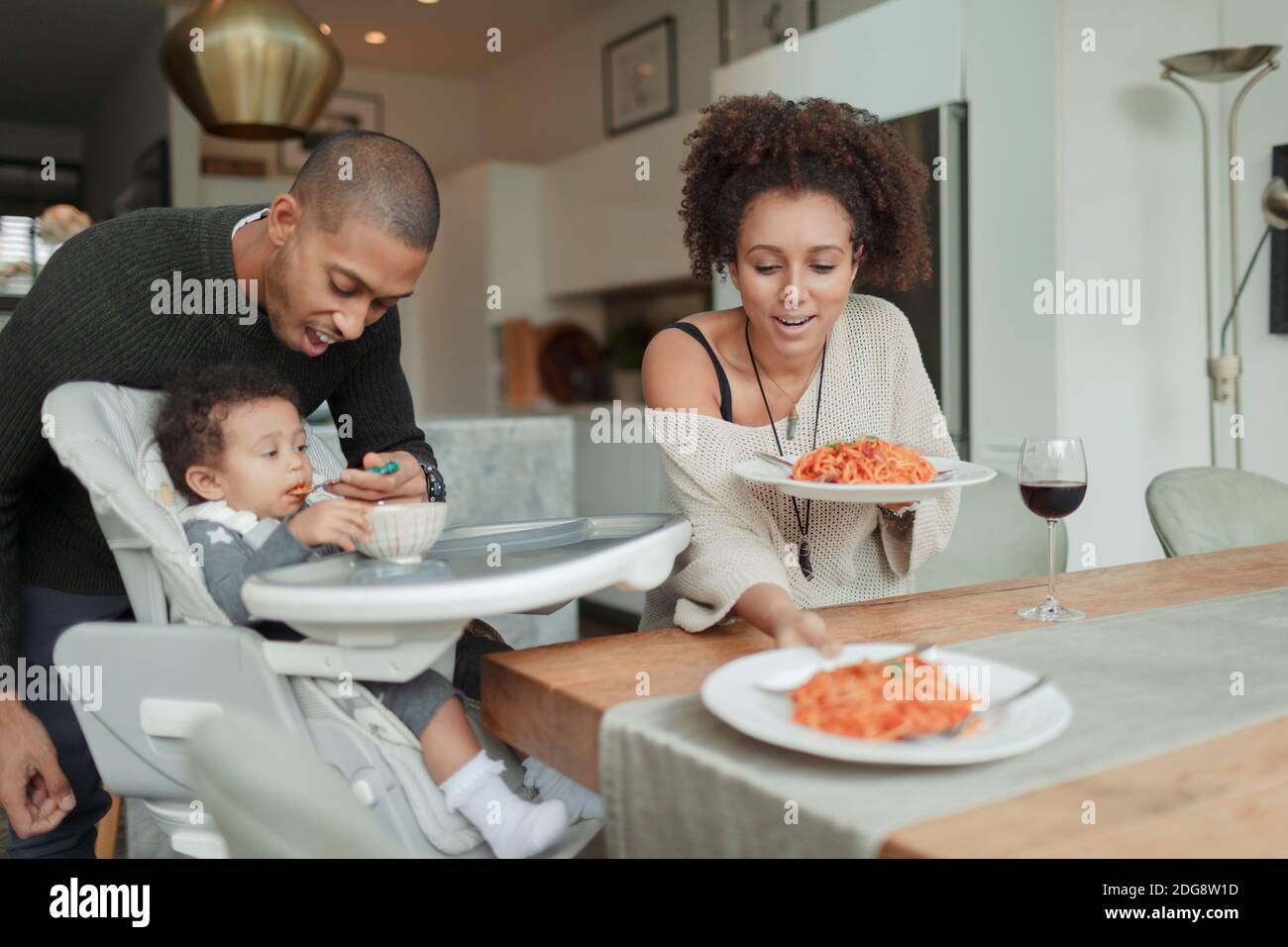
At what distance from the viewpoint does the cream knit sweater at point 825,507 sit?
1252 millimetres

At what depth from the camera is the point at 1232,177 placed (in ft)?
10.6

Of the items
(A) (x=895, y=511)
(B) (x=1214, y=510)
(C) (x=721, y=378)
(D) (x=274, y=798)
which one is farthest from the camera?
(B) (x=1214, y=510)

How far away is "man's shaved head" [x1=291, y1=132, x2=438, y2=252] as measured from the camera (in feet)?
4.32

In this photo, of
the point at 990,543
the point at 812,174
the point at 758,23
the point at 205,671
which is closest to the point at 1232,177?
the point at 990,543

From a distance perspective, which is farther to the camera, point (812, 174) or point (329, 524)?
point (812, 174)

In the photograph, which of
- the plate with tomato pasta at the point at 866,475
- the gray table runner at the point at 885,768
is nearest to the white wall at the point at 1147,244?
the plate with tomato pasta at the point at 866,475

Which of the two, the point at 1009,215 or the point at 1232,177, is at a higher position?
the point at 1232,177

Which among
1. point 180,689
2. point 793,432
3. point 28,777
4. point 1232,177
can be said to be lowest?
point 28,777

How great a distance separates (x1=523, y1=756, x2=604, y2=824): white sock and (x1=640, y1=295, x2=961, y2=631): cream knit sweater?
22 cm

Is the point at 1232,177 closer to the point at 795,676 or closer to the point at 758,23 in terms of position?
the point at 758,23

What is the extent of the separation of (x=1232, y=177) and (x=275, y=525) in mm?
3071

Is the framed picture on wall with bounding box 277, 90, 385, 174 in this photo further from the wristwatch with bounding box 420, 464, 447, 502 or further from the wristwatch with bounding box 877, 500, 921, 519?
the wristwatch with bounding box 877, 500, 921, 519
